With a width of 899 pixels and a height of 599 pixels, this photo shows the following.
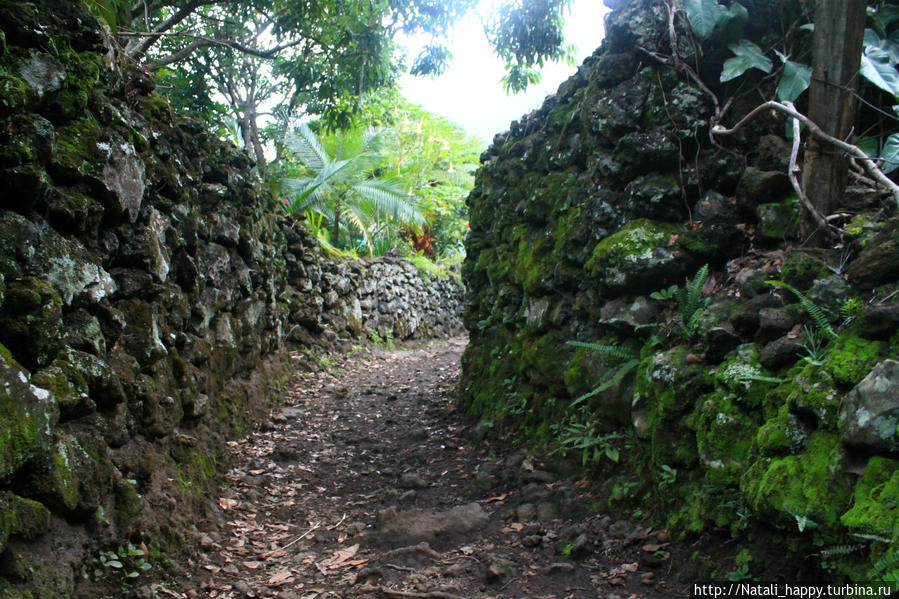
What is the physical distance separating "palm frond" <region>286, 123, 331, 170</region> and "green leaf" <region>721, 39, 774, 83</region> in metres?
9.73

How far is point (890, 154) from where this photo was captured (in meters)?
3.46

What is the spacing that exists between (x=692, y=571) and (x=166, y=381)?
11.2 feet

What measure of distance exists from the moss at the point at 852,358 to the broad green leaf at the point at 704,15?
8.84ft

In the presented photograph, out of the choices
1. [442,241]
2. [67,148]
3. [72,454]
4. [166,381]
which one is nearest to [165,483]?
[166,381]

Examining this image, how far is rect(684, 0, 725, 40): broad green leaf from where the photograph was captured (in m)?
4.14

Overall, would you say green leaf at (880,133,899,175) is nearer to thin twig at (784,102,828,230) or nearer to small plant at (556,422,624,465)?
thin twig at (784,102,828,230)

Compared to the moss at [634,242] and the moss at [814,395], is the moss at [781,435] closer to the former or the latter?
the moss at [814,395]

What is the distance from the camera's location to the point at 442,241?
17.6 metres

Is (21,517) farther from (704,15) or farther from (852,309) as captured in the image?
(704,15)

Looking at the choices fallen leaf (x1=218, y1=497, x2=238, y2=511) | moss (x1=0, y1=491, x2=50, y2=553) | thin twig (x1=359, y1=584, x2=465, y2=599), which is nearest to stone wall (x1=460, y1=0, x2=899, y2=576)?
thin twig (x1=359, y1=584, x2=465, y2=599)

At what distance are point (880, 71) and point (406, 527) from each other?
4276 mm

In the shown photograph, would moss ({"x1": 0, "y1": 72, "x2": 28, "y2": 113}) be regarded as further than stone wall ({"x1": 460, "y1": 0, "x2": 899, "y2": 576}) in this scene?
Yes

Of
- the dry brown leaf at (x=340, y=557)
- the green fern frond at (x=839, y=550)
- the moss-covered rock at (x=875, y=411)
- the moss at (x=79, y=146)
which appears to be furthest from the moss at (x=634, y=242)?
the moss at (x=79, y=146)

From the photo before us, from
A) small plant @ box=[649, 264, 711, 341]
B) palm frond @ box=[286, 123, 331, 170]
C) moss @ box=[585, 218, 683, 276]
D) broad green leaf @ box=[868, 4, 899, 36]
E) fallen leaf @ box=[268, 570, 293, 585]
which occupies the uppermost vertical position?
palm frond @ box=[286, 123, 331, 170]
